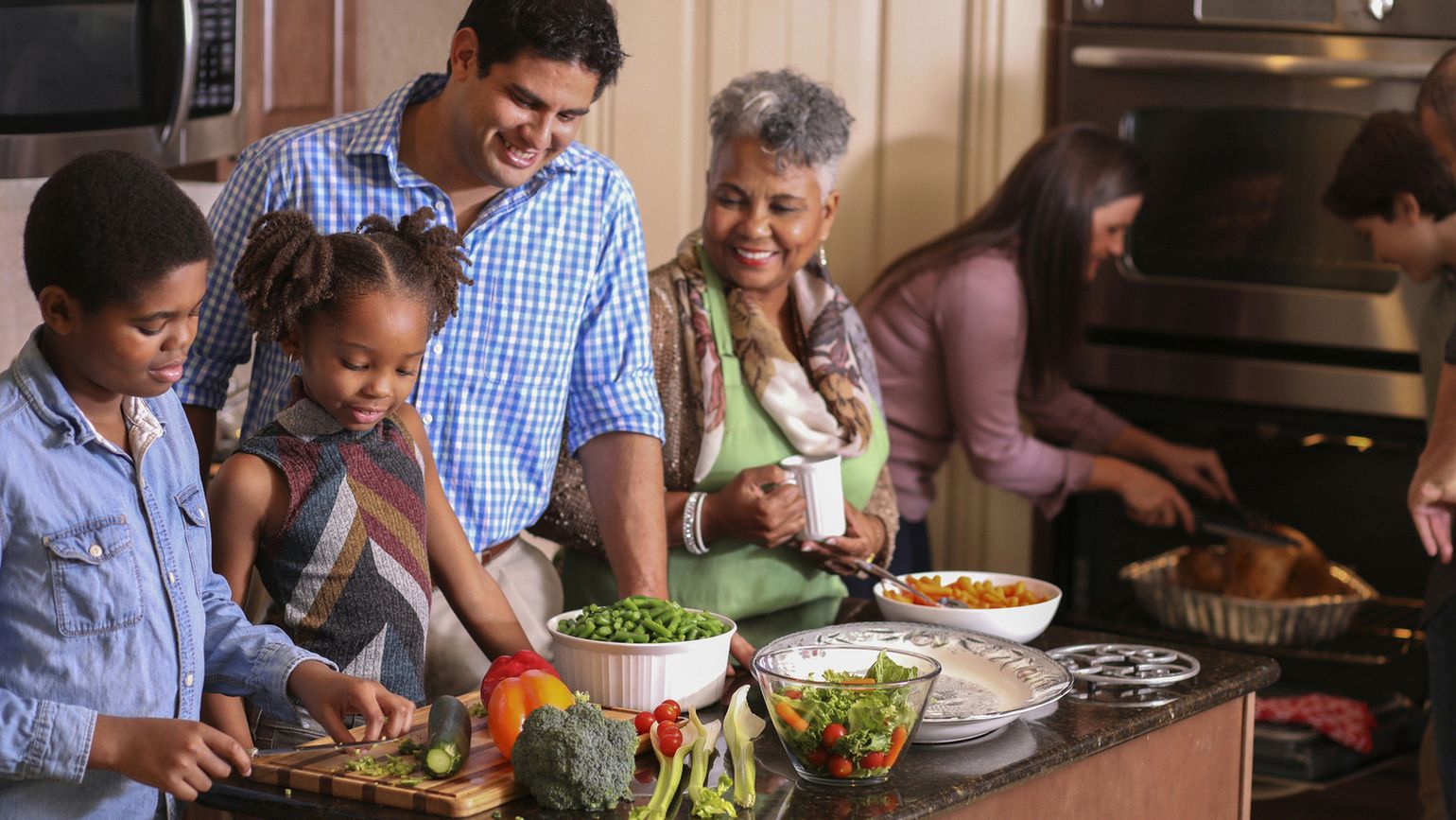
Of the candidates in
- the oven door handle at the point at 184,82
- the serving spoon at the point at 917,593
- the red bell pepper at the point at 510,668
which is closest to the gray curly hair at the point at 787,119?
the serving spoon at the point at 917,593

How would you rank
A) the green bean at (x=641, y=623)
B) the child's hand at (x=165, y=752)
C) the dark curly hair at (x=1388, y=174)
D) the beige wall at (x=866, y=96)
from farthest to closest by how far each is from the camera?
the beige wall at (x=866, y=96), the dark curly hair at (x=1388, y=174), the green bean at (x=641, y=623), the child's hand at (x=165, y=752)

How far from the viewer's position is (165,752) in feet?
3.91

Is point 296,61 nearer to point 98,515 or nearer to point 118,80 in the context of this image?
point 118,80

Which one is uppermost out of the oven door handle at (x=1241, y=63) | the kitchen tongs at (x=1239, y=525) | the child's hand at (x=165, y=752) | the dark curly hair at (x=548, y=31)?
the dark curly hair at (x=548, y=31)

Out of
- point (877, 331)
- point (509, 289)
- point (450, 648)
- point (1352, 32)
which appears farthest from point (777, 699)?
point (1352, 32)

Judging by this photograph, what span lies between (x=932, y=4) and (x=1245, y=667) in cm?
161

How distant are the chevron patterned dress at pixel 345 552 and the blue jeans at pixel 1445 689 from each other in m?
1.38

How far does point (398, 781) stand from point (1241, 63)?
6.67 ft

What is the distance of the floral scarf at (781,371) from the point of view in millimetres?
2119

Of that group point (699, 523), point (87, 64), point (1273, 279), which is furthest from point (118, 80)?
point (1273, 279)

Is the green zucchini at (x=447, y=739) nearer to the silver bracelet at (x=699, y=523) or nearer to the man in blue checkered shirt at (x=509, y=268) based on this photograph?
the man in blue checkered shirt at (x=509, y=268)

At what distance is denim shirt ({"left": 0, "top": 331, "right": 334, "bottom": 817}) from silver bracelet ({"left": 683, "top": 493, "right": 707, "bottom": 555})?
80 centimetres

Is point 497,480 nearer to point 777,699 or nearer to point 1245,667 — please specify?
point 777,699

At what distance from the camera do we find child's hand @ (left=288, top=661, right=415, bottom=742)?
1358mm
